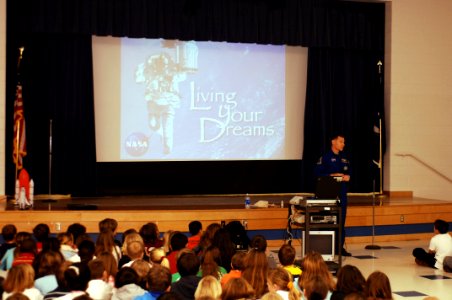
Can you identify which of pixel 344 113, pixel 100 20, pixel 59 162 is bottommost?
pixel 59 162

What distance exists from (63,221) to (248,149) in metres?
4.97

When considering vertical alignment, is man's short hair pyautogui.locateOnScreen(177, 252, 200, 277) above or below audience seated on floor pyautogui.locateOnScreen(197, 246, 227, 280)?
above

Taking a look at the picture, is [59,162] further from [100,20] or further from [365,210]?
[365,210]

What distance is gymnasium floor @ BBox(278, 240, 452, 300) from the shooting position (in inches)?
302

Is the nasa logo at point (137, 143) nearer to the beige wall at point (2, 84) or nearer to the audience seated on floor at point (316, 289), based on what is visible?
the beige wall at point (2, 84)

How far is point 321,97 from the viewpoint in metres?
14.8

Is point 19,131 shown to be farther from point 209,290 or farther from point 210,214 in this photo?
point 209,290

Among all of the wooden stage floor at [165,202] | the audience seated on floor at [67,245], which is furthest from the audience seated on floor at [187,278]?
the wooden stage floor at [165,202]

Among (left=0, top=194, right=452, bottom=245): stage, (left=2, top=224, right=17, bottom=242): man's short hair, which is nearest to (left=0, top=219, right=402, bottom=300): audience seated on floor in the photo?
(left=2, top=224, right=17, bottom=242): man's short hair

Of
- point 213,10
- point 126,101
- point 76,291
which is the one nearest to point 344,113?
point 213,10

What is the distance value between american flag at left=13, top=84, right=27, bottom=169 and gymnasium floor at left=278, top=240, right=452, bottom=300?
5023mm

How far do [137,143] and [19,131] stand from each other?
2233 millimetres

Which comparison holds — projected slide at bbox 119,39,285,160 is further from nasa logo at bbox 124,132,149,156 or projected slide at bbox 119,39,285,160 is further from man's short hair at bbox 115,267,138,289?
man's short hair at bbox 115,267,138,289

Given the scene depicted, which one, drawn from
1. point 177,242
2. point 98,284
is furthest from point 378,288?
point 177,242
